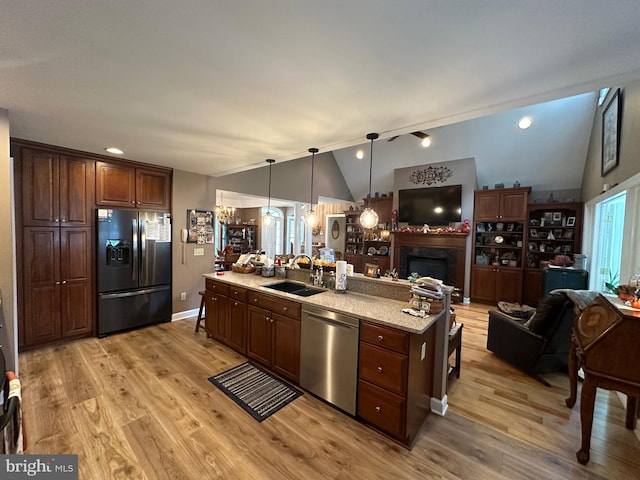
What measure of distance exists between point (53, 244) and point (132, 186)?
1141 millimetres

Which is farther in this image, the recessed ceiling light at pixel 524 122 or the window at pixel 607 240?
the recessed ceiling light at pixel 524 122

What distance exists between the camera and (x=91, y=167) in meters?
3.40

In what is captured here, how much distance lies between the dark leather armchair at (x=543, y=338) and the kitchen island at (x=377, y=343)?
1.23 metres

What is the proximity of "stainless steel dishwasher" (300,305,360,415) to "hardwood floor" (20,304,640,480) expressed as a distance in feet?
0.49

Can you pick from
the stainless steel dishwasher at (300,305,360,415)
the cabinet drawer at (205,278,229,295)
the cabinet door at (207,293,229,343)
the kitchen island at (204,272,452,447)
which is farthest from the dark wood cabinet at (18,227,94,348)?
the stainless steel dishwasher at (300,305,360,415)

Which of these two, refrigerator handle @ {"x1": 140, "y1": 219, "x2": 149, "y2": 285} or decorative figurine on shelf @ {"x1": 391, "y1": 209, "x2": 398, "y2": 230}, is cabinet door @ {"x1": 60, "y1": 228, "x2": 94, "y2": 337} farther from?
decorative figurine on shelf @ {"x1": 391, "y1": 209, "x2": 398, "y2": 230}

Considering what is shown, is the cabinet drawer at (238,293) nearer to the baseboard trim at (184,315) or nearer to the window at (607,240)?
the baseboard trim at (184,315)

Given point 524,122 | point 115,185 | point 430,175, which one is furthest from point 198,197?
point 524,122

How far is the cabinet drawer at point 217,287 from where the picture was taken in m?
3.28

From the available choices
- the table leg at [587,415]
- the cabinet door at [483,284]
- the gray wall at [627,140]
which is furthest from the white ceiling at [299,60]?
the cabinet door at [483,284]

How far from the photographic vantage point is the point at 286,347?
2.58 m

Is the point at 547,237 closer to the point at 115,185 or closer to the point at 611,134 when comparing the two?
the point at 611,134

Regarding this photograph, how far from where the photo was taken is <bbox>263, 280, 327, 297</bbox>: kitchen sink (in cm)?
291

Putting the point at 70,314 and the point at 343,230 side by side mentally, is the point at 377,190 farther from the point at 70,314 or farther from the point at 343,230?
the point at 70,314
